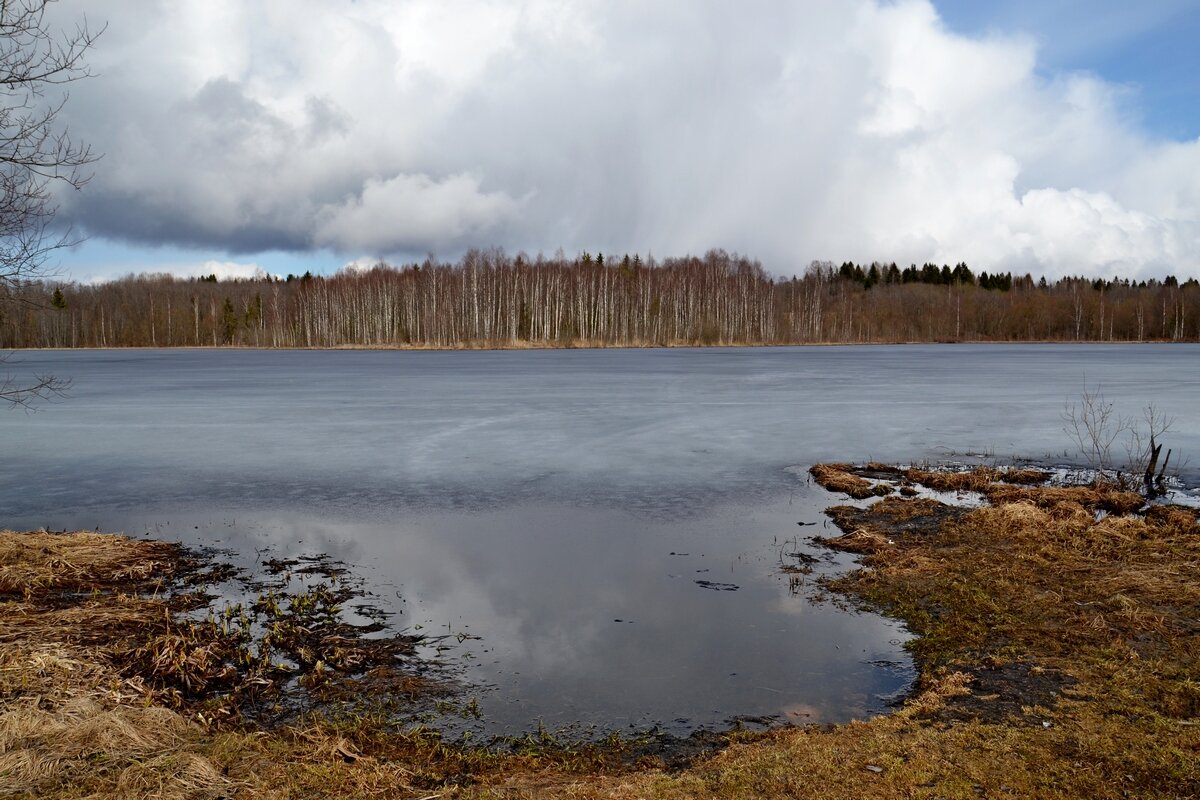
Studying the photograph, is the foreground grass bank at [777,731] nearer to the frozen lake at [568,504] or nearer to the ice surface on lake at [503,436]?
the frozen lake at [568,504]

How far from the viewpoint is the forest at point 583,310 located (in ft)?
318

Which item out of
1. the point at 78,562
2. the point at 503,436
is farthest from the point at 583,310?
the point at 78,562

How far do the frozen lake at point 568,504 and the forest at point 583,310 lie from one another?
6618 centimetres

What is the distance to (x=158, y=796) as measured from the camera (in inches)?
171

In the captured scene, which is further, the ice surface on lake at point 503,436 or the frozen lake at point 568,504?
the ice surface on lake at point 503,436

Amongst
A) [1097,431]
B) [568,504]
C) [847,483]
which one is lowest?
[568,504]

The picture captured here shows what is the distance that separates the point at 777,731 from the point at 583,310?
91.2 m

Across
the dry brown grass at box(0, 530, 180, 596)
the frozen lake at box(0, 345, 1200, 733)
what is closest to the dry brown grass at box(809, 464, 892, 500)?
the frozen lake at box(0, 345, 1200, 733)

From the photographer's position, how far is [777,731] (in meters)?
5.58

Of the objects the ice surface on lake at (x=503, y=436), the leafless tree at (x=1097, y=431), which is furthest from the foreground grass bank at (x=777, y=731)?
the leafless tree at (x=1097, y=431)

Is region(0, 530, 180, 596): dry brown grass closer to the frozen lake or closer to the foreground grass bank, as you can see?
the foreground grass bank

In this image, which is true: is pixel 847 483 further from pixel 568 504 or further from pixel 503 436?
pixel 503 436

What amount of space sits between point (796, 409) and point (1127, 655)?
62.6ft

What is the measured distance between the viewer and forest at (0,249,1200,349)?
96.8 meters
